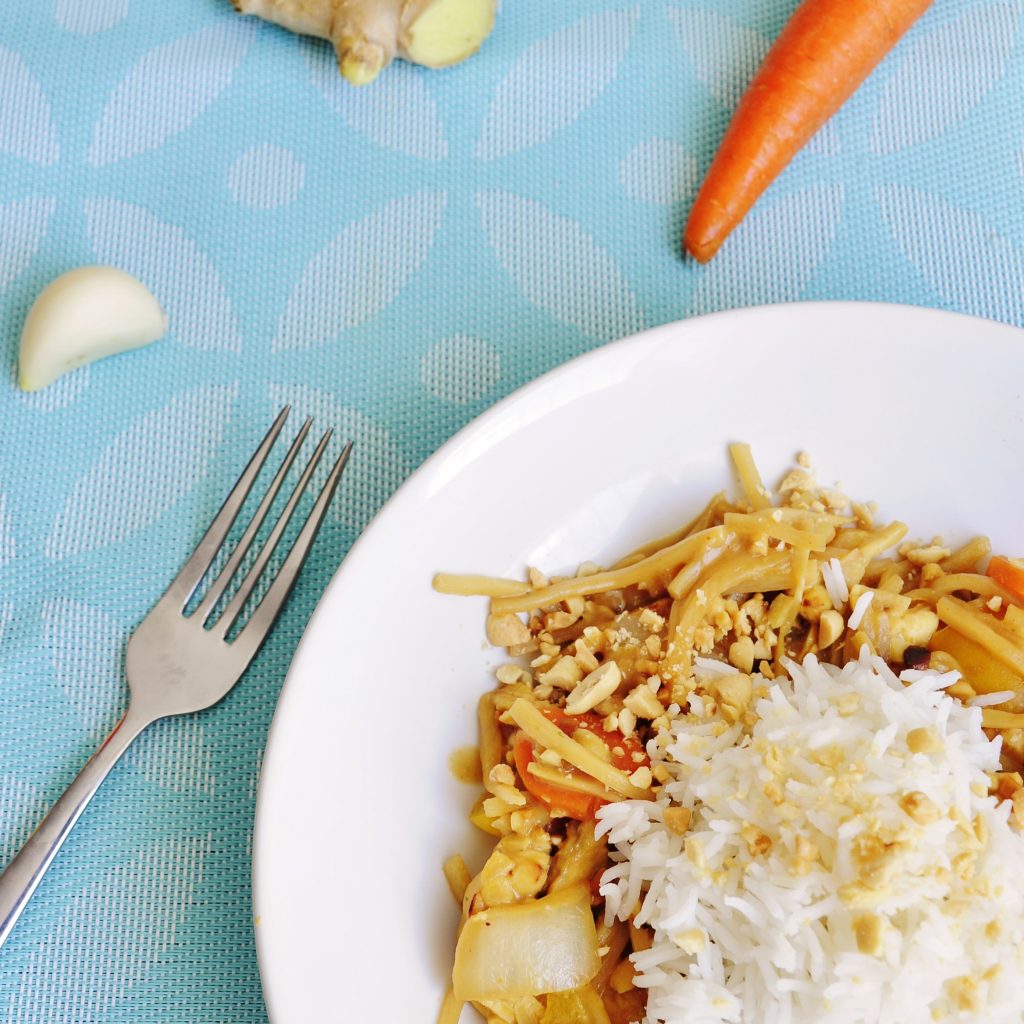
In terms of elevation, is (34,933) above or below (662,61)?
below

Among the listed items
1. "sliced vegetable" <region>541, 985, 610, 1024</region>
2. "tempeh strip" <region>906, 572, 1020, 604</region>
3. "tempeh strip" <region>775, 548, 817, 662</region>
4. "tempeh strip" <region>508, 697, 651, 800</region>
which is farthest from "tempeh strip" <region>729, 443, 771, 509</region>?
"sliced vegetable" <region>541, 985, 610, 1024</region>

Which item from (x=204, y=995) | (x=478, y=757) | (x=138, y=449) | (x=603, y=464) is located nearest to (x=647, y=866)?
(x=478, y=757)

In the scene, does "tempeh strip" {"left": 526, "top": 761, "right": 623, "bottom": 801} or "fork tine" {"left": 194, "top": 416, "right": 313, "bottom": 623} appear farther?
"fork tine" {"left": 194, "top": 416, "right": 313, "bottom": 623}

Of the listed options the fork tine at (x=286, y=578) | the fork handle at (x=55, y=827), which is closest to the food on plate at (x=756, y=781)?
the fork tine at (x=286, y=578)

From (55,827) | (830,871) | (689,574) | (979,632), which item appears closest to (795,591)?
(689,574)

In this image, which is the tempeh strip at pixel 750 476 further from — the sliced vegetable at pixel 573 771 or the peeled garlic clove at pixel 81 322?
the peeled garlic clove at pixel 81 322

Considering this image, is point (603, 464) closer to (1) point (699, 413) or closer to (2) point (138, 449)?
(1) point (699, 413)

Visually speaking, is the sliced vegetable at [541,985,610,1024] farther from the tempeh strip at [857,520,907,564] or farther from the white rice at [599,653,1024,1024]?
the tempeh strip at [857,520,907,564]
